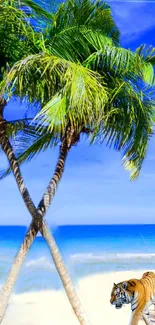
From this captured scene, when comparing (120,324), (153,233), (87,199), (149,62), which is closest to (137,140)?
(149,62)

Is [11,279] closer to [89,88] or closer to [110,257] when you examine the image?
[89,88]

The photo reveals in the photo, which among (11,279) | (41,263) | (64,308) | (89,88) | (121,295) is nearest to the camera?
(89,88)

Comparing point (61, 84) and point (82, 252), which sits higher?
point (82, 252)

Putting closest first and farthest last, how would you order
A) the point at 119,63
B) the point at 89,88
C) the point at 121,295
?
1. the point at 89,88
2. the point at 121,295
3. the point at 119,63

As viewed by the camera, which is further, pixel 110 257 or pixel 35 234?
pixel 110 257

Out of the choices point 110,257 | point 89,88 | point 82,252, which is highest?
point 82,252

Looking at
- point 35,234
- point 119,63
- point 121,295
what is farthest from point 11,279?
point 119,63

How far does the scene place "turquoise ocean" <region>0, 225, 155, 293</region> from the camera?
30.8ft

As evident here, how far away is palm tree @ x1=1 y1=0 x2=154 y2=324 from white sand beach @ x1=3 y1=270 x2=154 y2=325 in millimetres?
1312

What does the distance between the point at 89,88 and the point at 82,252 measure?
37.6ft

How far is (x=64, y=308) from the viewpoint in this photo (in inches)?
227

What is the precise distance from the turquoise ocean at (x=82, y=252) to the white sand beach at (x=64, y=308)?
472mm

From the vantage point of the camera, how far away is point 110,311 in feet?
17.4

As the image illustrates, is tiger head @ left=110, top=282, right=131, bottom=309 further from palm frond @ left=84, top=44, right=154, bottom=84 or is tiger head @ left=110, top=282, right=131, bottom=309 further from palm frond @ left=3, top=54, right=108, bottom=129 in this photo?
palm frond @ left=84, top=44, right=154, bottom=84
